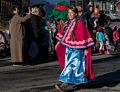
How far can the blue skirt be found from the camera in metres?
9.46

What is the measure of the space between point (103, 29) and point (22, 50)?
526 cm

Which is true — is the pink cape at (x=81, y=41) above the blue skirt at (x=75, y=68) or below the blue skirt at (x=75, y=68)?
above

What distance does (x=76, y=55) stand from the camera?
9.50 meters

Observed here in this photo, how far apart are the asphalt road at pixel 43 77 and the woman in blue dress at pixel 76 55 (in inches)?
15.3

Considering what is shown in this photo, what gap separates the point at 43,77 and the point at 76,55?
2762 millimetres

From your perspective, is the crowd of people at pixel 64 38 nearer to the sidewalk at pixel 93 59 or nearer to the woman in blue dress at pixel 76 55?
the woman in blue dress at pixel 76 55

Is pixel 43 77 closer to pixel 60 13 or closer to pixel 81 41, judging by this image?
pixel 81 41

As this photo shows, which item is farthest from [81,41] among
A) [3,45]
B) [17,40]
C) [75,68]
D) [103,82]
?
[3,45]

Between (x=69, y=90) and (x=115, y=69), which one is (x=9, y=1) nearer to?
(x=115, y=69)

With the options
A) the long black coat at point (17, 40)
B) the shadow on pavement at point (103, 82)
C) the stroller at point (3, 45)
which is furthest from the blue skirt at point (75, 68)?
the stroller at point (3, 45)

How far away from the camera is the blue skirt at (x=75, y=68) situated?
9.46 meters

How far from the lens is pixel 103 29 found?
62.8 feet

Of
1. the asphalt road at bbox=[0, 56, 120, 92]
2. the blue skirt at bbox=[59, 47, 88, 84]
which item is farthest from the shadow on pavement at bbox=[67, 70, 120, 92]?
the blue skirt at bbox=[59, 47, 88, 84]

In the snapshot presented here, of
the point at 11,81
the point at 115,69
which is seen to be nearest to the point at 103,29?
the point at 115,69
